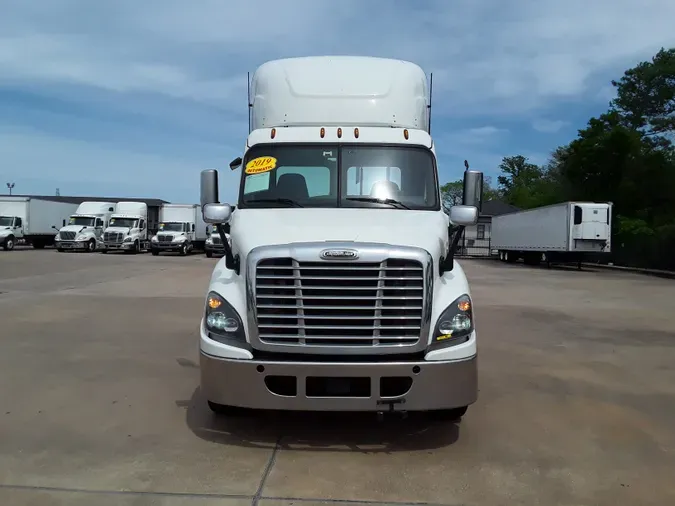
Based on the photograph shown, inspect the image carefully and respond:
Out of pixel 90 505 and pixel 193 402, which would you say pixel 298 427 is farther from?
pixel 90 505

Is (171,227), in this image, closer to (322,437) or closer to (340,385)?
(322,437)

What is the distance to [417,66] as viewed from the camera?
24.6ft

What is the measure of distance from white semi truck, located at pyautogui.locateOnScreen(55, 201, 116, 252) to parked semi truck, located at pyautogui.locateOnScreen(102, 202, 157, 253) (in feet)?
2.28

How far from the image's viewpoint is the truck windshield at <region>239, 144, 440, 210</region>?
5672mm

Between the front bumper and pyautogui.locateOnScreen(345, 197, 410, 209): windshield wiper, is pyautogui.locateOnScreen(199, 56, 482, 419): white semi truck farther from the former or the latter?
pyautogui.locateOnScreen(345, 197, 410, 209): windshield wiper

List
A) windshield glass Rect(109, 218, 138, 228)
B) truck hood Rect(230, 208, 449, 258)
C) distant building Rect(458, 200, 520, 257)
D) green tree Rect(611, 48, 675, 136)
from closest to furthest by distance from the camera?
truck hood Rect(230, 208, 449, 258) < green tree Rect(611, 48, 675, 136) < windshield glass Rect(109, 218, 138, 228) < distant building Rect(458, 200, 520, 257)

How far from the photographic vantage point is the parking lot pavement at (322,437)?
4074 mm

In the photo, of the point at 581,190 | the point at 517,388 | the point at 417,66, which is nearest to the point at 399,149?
the point at 417,66

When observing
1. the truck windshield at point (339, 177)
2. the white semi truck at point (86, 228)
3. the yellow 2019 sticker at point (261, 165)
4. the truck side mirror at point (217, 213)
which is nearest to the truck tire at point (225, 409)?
the truck side mirror at point (217, 213)

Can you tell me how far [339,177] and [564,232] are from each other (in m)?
26.8

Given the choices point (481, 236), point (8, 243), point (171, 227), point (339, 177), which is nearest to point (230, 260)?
point (339, 177)

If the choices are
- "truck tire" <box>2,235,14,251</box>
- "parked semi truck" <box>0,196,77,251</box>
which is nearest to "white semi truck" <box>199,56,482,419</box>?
"truck tire" <box>2,235,14,251</box>

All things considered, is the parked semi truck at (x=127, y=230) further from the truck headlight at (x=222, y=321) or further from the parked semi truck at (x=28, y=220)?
the truck headlight at (x=222, y=321)

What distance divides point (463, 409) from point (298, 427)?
1.34 meters
